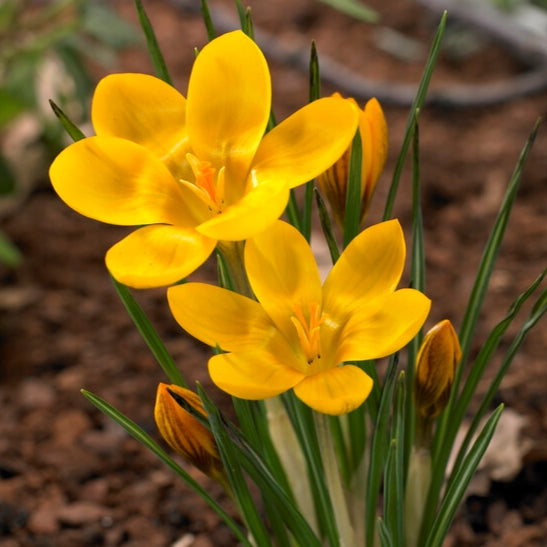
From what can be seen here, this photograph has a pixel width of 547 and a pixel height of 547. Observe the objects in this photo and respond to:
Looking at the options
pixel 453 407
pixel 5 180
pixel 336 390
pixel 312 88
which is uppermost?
pixel 312 88

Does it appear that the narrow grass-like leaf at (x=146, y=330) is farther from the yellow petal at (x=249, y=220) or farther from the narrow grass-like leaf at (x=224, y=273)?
the yellow petal at (x=249, y=220)

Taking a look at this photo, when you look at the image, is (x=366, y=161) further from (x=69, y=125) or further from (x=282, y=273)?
(x=69, y=125)

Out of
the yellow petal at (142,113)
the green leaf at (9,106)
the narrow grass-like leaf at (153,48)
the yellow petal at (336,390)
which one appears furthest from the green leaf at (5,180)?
the yellow petal at (336,390)

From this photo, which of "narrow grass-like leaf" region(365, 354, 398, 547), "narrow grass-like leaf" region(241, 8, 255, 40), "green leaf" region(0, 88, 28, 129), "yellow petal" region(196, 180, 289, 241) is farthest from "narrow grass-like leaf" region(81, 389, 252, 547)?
"green leaf" region(0, 88, 28, 129)

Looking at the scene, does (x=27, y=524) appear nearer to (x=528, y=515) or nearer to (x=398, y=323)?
(x=528, y=515)

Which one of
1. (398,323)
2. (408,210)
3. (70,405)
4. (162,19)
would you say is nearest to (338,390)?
(398,323)

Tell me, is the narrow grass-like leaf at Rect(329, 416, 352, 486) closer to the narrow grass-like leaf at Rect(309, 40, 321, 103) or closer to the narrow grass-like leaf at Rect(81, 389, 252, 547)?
the narrow grass-like leaf at Rect(81, 389, 252, 547)

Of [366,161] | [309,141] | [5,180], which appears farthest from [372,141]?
[5,180]
